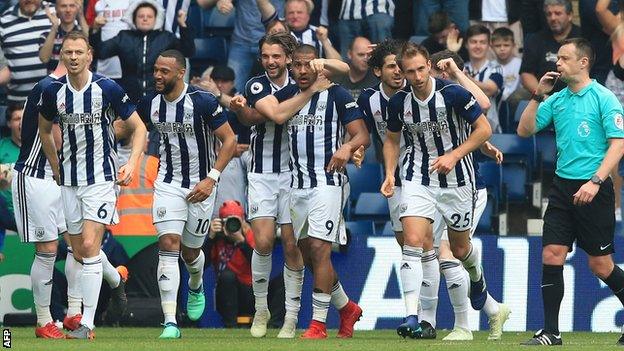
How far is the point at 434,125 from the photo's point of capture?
1215cm

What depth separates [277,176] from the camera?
13.0 meters

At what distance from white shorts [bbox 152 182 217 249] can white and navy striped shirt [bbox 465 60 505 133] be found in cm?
505

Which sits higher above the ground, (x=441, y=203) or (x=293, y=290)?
(x=441, y=203)

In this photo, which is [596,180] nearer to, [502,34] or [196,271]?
[196,271]

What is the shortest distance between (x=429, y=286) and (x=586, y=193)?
212 cm

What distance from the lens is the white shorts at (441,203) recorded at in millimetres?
12047

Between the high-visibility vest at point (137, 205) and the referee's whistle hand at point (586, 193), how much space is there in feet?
18.6

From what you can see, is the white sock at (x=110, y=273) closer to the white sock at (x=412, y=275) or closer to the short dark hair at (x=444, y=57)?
the white sock at (x=412, y=275)

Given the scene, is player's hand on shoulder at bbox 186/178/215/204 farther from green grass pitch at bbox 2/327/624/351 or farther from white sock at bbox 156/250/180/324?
green grass pitch at bbox 2/327/624/351

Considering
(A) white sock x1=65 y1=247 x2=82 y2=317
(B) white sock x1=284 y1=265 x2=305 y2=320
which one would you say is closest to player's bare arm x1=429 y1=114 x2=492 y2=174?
(B) white sock x1=284 y1=265 x2=305 y2=320

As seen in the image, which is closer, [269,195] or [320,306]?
[320,306]

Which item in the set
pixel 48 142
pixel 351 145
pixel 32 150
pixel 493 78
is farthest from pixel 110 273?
pixel 493 78

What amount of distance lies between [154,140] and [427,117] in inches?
207

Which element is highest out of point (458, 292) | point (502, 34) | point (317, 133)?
point (502, 34)
